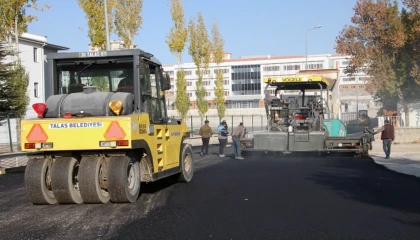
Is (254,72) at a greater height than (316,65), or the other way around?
(316,65)

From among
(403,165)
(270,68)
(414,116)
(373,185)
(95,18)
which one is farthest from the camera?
(270,68)

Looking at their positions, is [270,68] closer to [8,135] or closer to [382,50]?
[382,50]

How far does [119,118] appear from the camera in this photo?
9641mm

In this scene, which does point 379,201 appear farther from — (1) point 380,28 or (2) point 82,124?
(1) point 380,28

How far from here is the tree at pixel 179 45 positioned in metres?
50.2

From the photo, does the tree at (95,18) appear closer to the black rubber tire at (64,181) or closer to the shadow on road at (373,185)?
the shadow on road at (373,185)

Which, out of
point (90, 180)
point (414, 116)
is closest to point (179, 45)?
point (414, 116)

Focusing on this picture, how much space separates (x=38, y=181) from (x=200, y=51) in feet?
157

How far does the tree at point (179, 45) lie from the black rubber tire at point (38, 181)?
39665mm

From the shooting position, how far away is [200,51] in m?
57.1

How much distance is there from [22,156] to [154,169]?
11353 millimetres

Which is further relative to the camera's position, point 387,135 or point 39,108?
point 387,135

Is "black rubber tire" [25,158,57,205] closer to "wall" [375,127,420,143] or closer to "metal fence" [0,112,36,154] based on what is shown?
"metal fence" [0,112,36,154]

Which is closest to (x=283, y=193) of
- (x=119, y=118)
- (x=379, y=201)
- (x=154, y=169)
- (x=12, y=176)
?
(x=379, y=201)
